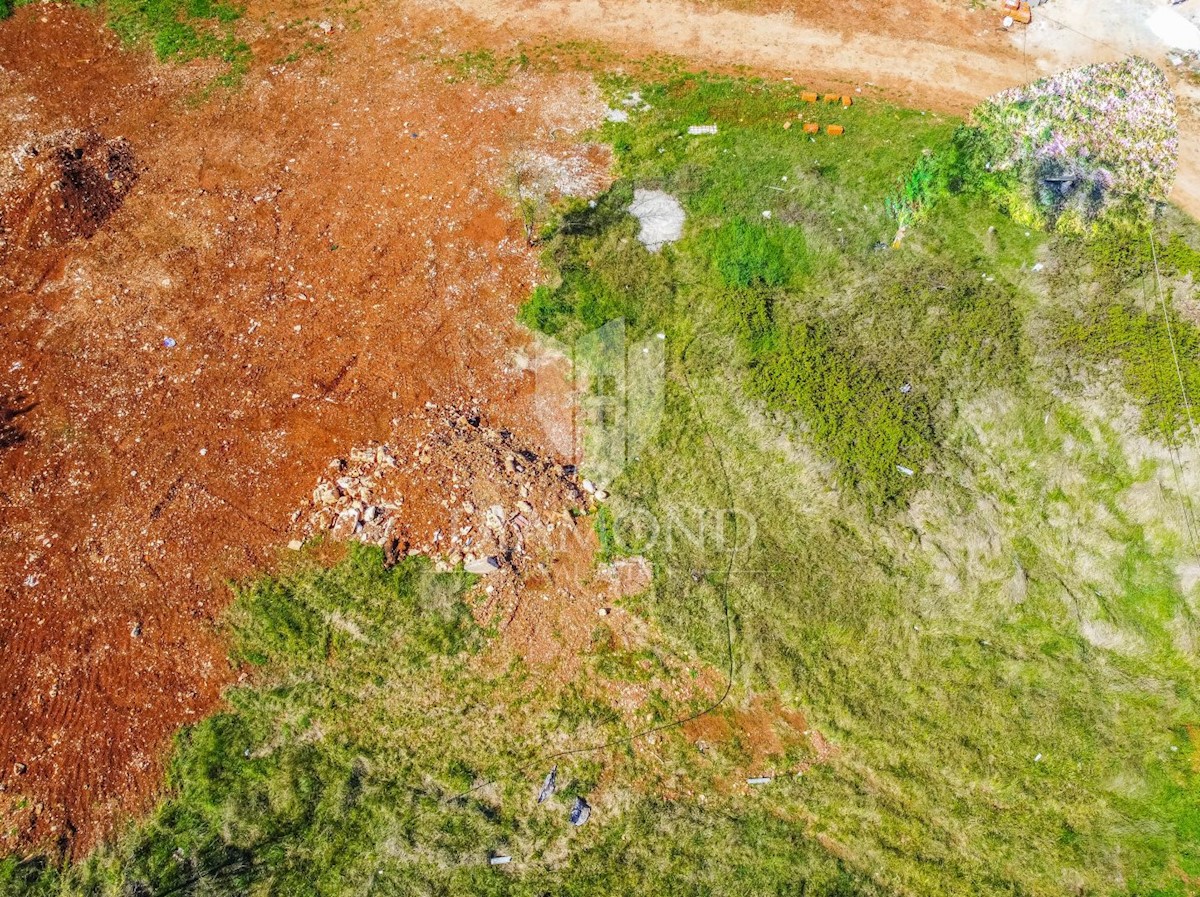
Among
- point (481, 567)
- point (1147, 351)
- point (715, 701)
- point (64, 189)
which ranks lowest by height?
point (715, 701)

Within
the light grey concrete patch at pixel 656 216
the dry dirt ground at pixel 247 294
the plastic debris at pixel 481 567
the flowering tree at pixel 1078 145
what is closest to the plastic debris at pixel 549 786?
the dry dirt ground at pixel 247 294

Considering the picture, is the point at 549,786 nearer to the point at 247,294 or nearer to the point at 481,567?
the point at 481,567

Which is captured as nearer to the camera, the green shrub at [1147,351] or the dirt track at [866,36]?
the green shrub at [1147,351]

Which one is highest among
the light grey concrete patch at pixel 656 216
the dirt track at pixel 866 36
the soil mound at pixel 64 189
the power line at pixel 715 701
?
the dirt track at pixel 866 36

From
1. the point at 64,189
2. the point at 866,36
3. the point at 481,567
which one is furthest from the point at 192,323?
the point at 866,36

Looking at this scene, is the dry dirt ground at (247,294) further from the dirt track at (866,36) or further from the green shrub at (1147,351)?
the green shrub at (1147,351)
